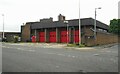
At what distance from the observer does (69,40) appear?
169ft

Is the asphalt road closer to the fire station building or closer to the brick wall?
the fire station building

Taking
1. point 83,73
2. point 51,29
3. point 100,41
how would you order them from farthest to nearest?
point 51,29 < point 100,41 < point 83,73

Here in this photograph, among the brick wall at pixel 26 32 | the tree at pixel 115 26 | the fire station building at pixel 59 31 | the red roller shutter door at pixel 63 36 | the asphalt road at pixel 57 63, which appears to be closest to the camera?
the asphalt road at pixel 57 63

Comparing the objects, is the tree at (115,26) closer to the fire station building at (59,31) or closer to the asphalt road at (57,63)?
the fire station building at (59,31)

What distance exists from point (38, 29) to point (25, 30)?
5039 mm

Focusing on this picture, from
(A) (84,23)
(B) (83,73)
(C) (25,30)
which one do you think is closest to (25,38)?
(C) (25,30)

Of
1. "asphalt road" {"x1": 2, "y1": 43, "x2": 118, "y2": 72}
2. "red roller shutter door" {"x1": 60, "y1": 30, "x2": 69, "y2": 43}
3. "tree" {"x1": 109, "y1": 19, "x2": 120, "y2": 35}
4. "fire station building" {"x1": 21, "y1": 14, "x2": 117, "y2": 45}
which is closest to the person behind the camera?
"asphalt road" {"x1": 2, "y1": 43, "x2": 118, "y2": 72}

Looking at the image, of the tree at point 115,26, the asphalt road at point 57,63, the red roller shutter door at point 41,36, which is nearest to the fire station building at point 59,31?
the red roller shutter door at point 41,36

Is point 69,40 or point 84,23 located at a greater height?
point 84,23

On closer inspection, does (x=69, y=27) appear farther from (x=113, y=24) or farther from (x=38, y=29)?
(x=113, y=24)

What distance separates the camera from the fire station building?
1874 inches

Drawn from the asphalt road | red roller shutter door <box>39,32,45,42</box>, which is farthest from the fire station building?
the asphalt road

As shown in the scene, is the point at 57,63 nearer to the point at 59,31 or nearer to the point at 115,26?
the point at 59,31

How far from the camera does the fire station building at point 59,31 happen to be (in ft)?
156
